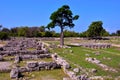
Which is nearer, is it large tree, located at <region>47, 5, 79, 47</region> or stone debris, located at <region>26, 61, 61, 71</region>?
stone debris, located at <region>26, 61, 61, 71</region>

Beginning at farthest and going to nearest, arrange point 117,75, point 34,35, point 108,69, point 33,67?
1. point 34,35
2. point 33,67
3. point 108,69
4. point 117,75

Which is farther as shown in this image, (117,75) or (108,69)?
(108,69)

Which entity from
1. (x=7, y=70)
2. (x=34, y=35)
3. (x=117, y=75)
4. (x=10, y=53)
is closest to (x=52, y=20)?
(x=10, y=53)

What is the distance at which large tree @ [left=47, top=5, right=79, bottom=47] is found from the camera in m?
53.0

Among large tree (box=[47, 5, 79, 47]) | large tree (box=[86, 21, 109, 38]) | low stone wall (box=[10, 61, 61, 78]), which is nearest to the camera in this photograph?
low stone wall (box=[10, 61, 61, 78])

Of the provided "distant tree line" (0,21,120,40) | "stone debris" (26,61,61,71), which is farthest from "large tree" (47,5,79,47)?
"stone debris" (26,61,61,71)

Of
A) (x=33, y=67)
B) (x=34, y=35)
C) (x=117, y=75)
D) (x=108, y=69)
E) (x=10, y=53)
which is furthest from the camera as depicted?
(x=34, y=35)

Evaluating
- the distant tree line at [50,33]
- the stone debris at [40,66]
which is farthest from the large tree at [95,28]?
the stone debris at [40,66]

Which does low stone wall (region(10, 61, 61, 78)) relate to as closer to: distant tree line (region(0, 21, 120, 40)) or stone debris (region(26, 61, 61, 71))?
stone debris (region(26, 61, 61, 71))

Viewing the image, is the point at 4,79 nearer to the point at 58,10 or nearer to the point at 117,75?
the point at 117,75

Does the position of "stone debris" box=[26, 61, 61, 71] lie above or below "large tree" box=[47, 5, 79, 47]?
below

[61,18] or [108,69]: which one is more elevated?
[61,18]

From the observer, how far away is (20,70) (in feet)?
64.2

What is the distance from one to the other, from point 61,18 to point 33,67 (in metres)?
33.6
